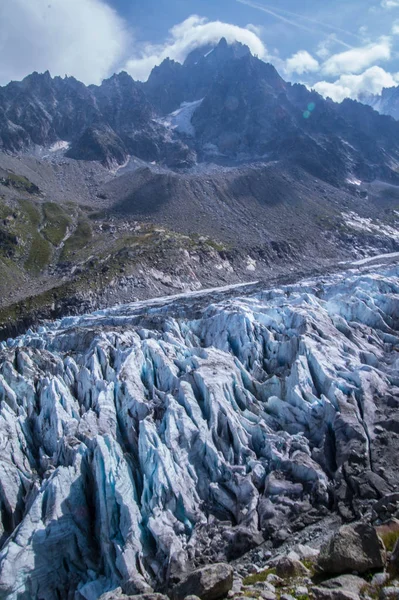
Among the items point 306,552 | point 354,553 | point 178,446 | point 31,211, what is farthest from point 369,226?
point 354,553

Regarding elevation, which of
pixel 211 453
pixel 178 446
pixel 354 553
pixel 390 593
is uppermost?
pixel 390 593

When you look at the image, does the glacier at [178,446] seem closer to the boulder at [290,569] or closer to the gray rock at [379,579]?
the boulder at [290,569]

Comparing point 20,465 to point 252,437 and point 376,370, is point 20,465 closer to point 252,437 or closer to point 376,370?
point 252,437

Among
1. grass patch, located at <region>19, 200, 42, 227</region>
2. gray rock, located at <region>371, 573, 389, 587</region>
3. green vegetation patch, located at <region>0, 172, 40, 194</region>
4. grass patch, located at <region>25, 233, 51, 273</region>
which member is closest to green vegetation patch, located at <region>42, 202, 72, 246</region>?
grass patch, located at <region>19, 200, 42, 227</region>

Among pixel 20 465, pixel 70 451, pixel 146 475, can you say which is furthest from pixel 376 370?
pixel 20 465

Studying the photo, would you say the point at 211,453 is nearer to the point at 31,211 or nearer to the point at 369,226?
the point at 31,211

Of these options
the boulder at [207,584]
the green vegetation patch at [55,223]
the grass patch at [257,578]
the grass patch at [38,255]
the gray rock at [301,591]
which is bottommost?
the grass patch at [257,578]

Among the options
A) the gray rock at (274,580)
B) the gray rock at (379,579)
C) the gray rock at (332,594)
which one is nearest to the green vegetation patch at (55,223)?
the gray rock at (274,580)
